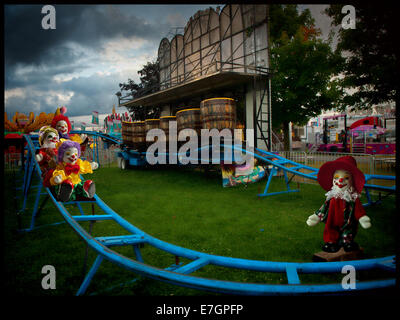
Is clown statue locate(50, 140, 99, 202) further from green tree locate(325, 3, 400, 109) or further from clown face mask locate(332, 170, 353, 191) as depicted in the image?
green tree locate(325, 3, 400, 109)

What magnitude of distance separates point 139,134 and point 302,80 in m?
9.10

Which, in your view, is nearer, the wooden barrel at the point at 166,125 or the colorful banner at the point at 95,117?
the wooden barrel at the point at 166,125

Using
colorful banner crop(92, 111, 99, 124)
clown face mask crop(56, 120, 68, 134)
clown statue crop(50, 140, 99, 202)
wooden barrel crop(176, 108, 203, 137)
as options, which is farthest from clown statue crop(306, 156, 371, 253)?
colorful banner crop(92, 111, 99, 124)

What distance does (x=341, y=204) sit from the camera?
9.76 ft

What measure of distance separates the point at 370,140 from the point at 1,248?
69.4 ft

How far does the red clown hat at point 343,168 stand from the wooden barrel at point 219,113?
5.58 meters

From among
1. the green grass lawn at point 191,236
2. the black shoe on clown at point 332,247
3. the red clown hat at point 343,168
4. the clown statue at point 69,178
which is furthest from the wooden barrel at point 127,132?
the black shoe on clown at point 332,247

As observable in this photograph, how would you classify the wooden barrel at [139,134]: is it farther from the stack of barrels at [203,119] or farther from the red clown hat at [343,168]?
the red clown hat at [343,168]

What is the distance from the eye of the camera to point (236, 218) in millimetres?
4949

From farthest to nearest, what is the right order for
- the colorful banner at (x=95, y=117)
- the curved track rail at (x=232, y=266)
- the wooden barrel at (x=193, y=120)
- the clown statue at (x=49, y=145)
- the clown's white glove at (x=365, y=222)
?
the colorful banner at (x=95, y=117) → the wooden barrel at (x=193, y=120) → the clown statue at (x=49, y=145) → the clown's white glove at (x=365, y=222) → the curved track rail at (x=232, y=266)

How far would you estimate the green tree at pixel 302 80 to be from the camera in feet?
46.0

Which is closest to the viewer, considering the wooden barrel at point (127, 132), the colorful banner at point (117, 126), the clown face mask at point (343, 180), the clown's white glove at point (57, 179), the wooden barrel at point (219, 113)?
the clown face mask at point (343, 180)

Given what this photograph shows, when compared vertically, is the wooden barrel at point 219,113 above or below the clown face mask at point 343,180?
above
